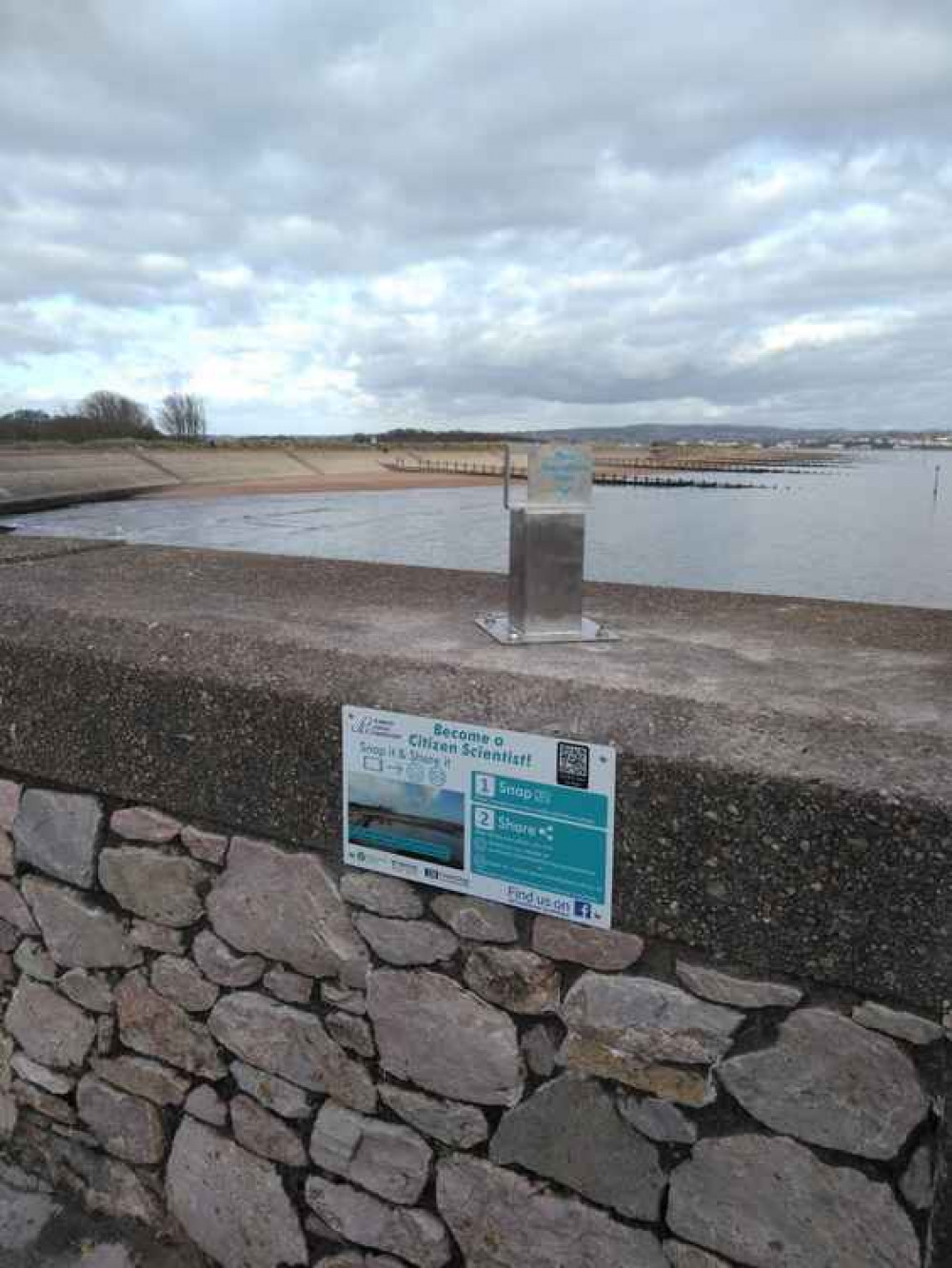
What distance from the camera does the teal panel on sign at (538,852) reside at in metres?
1.83

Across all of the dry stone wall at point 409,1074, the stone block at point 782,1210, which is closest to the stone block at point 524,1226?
the dry stone wall at point 409,1074

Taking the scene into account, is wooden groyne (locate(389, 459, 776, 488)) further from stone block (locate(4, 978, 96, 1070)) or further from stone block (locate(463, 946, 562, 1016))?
stone block (locate(463, 946, 562, 1016))

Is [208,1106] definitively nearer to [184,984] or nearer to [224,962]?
[184,984]

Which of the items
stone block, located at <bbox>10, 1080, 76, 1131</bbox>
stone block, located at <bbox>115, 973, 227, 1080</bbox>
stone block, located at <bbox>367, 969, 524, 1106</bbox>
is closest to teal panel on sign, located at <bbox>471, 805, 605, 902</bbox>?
stone block, located at <bbox>367, 969, 524, 1106</bbox>

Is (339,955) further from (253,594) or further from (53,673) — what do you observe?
(253,594)

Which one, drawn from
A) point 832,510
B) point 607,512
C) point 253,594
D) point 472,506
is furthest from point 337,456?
point 253,594

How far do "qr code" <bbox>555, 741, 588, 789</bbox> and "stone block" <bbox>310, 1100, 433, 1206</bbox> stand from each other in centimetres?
100

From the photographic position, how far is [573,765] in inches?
72.7

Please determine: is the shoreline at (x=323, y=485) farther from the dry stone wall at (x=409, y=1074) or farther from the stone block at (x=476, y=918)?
the stone block at (x=476, y=918)

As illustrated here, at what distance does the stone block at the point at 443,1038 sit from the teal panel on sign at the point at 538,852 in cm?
32

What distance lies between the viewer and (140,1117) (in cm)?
254

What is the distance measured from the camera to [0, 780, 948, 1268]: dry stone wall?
5.56ft

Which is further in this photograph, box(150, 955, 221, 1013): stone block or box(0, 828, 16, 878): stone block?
box(0, 828, 16, 878): stone block

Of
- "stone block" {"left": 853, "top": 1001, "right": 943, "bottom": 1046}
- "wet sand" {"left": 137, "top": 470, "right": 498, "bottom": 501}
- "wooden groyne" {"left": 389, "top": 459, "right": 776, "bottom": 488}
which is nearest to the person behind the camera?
"stone block" {"left": 853, "top": 1001, "right": 943, "bottom": 1046}
